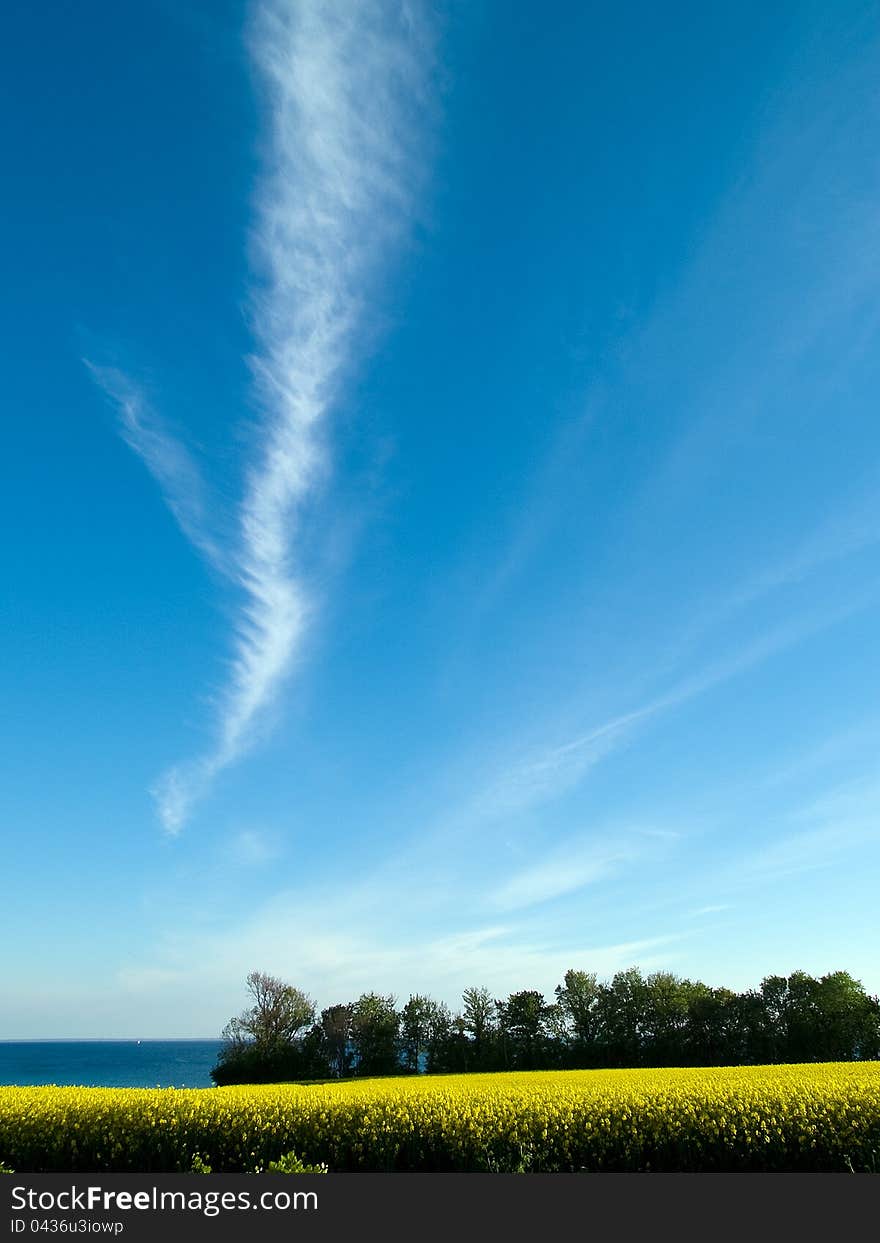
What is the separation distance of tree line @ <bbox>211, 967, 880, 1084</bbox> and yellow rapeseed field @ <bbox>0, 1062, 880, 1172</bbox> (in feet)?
172

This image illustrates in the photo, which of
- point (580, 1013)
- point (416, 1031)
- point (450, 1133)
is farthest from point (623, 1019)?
point (450, 1133)

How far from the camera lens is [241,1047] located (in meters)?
65.9

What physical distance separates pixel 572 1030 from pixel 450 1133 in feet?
197

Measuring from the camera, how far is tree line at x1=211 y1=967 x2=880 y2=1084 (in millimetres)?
61344

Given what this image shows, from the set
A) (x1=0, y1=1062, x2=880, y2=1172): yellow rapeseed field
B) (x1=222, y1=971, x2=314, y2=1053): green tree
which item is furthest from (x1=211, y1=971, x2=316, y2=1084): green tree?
(x1=0, y1=1062, x2=880, y2=1172): yellow rapeseed field

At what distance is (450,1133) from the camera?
1764 centimetres

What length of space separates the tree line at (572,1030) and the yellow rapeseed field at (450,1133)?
52476 mm

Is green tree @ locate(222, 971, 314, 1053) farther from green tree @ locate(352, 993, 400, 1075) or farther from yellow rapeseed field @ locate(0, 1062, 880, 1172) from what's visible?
yellow rapeseed field @ locate(0, 1062, 880, 1172)

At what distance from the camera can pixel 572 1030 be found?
225ft

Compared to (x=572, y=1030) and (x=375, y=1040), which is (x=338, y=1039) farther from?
(x=572, y=1030)

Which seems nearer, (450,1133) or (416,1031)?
(450,1133)
